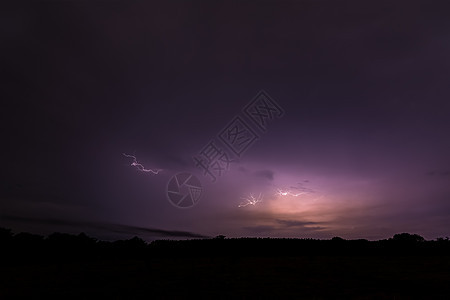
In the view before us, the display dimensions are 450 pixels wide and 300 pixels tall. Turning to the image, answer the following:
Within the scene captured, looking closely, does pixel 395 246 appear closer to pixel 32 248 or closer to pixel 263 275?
pixel 263 275

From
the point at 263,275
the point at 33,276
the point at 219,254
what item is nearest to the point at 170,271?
the point at 263,275

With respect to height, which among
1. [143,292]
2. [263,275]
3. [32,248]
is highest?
[32,248]

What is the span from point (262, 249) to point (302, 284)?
29.3 metres

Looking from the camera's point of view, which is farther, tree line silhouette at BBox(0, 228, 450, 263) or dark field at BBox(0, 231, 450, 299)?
tree line silhouette at BBox(0, 228, 450, 263)

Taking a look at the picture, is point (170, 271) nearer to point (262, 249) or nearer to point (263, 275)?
point (263, 275)

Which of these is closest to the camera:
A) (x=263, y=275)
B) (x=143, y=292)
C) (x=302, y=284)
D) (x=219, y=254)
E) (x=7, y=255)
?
(x=143, y=292)

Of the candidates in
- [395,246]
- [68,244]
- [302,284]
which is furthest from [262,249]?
[68,244]

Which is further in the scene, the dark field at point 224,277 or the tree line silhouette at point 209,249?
the tree line silhouette at point 209,249

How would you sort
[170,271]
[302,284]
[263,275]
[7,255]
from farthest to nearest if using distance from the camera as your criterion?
[7,255] < [170,271] < [263,275] < [302,284]

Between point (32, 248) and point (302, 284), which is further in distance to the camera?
point (32, 248)

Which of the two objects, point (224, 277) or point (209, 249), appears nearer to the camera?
point (224, 277)

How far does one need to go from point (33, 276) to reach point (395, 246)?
167 ft

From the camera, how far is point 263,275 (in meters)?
29.5

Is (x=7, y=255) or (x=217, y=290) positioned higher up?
(x=7, y=255)
